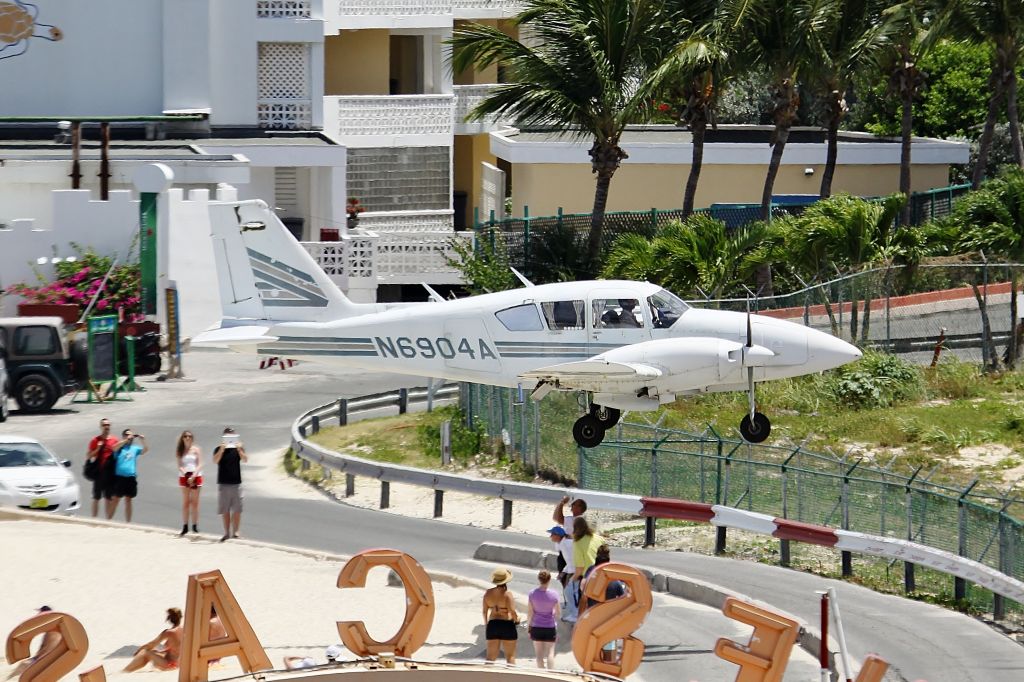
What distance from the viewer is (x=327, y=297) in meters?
24.5

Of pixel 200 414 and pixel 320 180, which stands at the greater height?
pixel 320 180

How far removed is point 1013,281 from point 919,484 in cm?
1135

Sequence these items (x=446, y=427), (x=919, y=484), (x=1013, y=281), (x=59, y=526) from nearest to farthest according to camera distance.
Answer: (x=919, y=484) → (x=59, y=526) → (x=446, y=427) → (x=1013, y=281)

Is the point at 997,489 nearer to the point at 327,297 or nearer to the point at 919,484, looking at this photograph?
the point at 919,484

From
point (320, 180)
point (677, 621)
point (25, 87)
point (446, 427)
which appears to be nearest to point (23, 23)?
point (25, 87)

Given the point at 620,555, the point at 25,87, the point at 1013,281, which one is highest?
the point at 25,87

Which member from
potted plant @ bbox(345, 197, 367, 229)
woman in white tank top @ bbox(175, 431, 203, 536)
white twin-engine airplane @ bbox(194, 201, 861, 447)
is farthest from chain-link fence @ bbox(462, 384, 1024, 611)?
potted plant @ bbox(345, 197, 367, 229)

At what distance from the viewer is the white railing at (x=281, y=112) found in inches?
2005

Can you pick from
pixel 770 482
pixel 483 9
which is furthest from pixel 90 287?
pixel 483 9

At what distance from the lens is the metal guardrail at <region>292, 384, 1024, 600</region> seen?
21906mm

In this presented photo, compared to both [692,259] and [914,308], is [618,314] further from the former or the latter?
[914,308]

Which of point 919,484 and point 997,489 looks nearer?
point 919,484

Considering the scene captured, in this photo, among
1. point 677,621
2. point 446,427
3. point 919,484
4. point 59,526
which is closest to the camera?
point 677,621

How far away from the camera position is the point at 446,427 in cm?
3197
